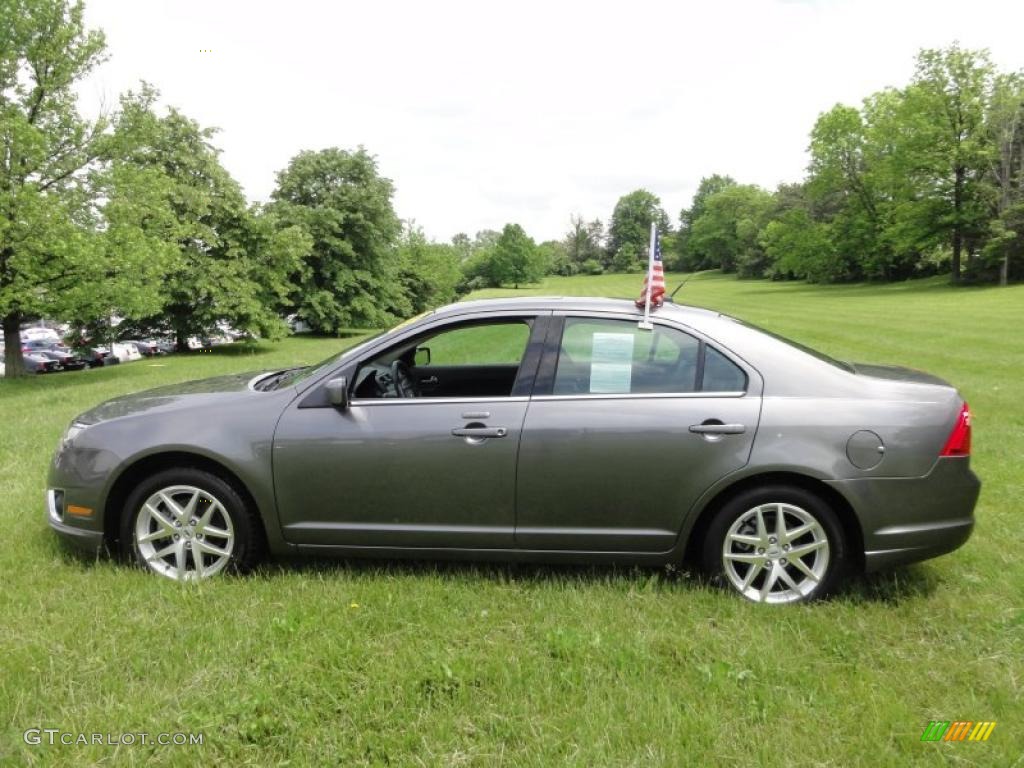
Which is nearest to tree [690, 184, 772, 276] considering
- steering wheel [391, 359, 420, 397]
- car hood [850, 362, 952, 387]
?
car hood [850, 362, 952, 387]

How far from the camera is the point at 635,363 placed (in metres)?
3.54

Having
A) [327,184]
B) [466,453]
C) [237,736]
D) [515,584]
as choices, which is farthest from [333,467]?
[327,184]

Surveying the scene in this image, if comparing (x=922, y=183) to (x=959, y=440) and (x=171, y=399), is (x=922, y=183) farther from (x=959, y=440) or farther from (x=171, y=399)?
(x=171, y=399)

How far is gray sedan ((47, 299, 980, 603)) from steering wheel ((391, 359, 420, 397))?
1.44 ft

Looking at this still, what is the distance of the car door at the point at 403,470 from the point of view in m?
3.41

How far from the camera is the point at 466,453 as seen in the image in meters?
3.41

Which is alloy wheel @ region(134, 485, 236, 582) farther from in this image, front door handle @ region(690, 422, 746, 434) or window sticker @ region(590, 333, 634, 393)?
front door handle @ region(690, 422, 746, 434)

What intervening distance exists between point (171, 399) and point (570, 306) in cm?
240

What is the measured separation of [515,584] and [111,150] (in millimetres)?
20590

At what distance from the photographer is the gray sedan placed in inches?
129

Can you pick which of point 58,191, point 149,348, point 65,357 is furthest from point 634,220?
point 58,191

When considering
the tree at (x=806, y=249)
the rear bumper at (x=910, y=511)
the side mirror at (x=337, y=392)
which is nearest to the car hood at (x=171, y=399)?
the side mirror at (x=337, y=392)

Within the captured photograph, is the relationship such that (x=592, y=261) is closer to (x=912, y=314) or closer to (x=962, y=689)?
(x=912, y=314)

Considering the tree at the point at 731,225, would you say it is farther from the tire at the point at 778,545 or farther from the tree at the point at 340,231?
the tire at the point at 778,545
